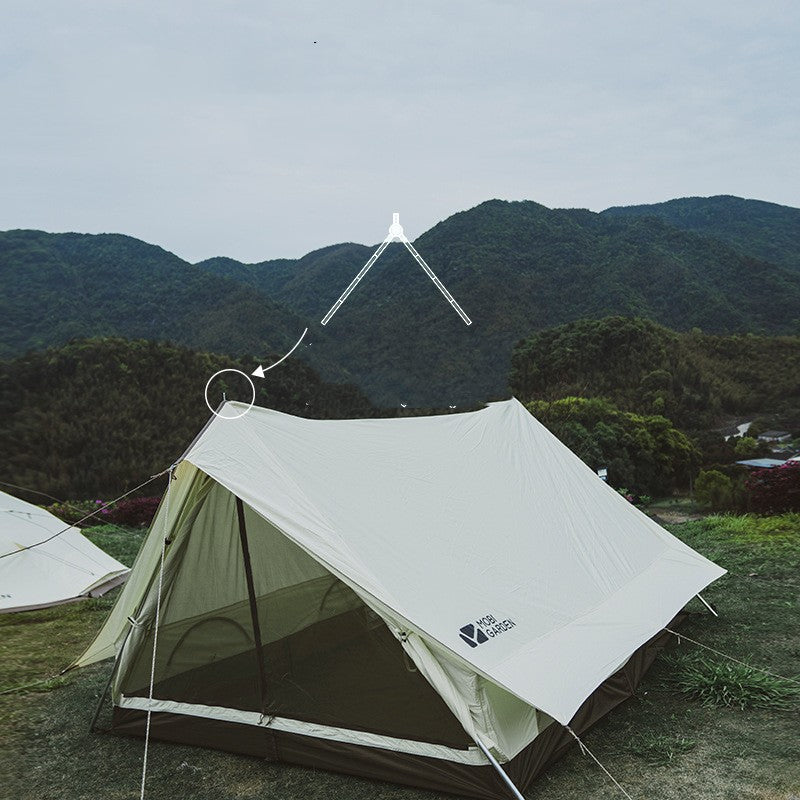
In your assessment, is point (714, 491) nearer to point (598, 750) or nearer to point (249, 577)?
point (598, 750)

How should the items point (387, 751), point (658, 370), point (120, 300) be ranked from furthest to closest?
point (120, 300), point (658, 370), point (387, 751)

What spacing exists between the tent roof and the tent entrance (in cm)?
32

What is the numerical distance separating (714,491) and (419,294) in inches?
727

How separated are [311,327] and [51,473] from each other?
10.4 metres

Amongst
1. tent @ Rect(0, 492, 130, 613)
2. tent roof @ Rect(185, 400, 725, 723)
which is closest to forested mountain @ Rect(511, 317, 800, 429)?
tent @ Rect(0, 492, 130, 613)

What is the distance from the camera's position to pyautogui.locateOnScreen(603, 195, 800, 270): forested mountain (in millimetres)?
35906

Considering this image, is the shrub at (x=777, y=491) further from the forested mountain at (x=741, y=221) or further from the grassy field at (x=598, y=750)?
the forested mountain at (x=741, y=221)

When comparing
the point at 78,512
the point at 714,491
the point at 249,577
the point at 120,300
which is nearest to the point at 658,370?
the point at 714,491

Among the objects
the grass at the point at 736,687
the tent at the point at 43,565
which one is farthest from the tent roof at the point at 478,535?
the tent at the point at 43,565

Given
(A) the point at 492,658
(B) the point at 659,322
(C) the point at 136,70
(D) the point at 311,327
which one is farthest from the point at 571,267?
(A) the point at 492,658

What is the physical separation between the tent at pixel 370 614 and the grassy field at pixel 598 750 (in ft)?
0.36

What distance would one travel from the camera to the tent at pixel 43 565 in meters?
6.64

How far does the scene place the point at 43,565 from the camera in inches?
272

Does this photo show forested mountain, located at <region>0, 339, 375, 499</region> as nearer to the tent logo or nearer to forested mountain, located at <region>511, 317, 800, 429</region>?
forested mountain, located at <region>511, 317, 800, 429</region>
